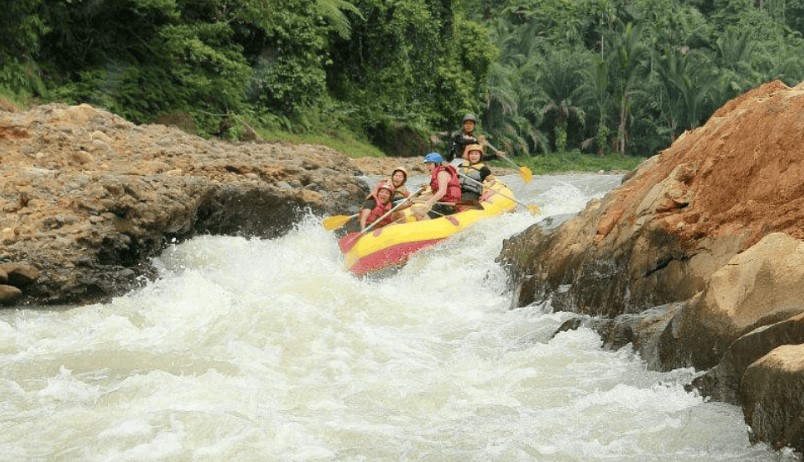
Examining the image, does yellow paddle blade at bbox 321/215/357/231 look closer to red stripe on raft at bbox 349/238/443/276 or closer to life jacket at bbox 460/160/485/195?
red stripe on raft at bbox 349/238/443/276

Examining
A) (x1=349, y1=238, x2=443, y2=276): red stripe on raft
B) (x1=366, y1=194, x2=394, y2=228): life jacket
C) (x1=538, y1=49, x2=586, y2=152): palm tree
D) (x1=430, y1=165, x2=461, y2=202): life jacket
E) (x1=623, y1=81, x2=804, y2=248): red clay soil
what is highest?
(x1=623, y1=81, x2=804, y2=248): red clay soil

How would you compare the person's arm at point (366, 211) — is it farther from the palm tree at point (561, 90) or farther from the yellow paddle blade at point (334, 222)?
the palm tree at point (561, 90)

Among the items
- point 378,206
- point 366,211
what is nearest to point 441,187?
point 378,206

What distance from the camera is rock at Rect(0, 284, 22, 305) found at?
841 centimetres

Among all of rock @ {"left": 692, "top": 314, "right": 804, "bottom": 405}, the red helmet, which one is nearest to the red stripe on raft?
the red helmet

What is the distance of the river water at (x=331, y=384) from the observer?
4.71 metres

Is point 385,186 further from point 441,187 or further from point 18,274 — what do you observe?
point 18,274

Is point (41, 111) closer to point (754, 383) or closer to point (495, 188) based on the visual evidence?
point (495, 188)

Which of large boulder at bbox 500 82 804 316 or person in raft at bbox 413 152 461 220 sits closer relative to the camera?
large boulder at bbox 500 82 804 316

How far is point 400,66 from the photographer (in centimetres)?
2680

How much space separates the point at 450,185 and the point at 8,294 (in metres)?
5.52

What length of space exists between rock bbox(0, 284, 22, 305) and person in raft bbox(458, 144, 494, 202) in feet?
18.5

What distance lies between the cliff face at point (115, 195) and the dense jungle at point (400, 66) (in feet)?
15.5

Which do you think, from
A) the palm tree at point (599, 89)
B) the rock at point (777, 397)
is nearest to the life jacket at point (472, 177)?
the rock at point (777, 397)
